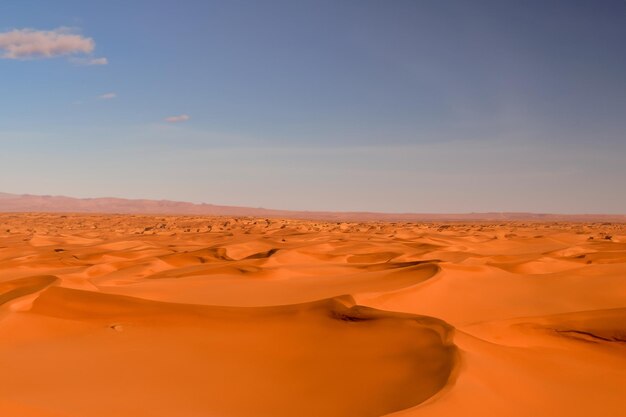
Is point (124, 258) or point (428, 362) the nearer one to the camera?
point (428, 362)

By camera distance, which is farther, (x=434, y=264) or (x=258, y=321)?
(x=434, y=264)

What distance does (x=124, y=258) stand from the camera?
37.9ft

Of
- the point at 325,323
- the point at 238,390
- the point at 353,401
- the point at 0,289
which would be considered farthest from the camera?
the point at 0,289

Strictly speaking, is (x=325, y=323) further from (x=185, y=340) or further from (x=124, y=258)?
(x=124, y=258)

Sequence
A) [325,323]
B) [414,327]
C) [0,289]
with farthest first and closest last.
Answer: [0,289]
[325,323]
[414,327]

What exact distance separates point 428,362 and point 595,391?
944mm

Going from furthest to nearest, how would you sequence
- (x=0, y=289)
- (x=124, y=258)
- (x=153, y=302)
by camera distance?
(x=124, y=258), (x=0, y=289), (x=153, y=302)

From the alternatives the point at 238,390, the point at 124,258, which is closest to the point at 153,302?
the point at 238,390

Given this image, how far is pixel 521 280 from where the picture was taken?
709 centimetres

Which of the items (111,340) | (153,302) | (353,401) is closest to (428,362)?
(353,401)

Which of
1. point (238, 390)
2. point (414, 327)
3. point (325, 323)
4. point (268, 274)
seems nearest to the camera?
point (238, 390)

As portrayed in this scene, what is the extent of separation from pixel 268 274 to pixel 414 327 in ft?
13.0

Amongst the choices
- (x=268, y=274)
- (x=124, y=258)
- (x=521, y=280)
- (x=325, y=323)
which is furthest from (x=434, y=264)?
(x=124, y=258)

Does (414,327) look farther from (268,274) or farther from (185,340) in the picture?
(268,274)
